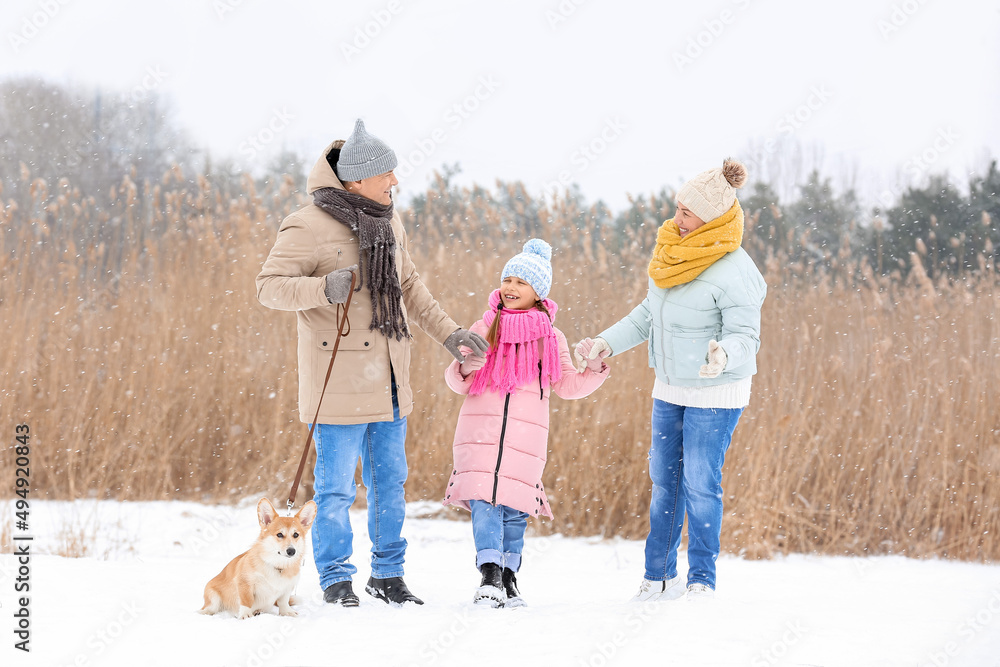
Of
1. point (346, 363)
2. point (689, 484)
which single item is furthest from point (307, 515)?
point (689, 484)

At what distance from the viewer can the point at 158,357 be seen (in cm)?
446

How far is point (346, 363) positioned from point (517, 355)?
63 centimetres

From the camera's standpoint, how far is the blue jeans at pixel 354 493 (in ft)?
8.40

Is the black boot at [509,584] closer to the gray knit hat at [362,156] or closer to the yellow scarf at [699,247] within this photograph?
the yellow scarf at [699,247]

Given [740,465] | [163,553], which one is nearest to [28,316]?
[163,553]

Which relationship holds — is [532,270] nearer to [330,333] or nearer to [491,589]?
[330,333]

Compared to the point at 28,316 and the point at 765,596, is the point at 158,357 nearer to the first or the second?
the point at 28,316

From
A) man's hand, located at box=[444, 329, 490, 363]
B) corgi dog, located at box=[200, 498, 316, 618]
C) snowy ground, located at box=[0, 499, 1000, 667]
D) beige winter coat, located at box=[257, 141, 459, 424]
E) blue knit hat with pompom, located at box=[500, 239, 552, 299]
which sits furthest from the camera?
blue knit hat with pompom, located at box=[500, 239, 552, 299]

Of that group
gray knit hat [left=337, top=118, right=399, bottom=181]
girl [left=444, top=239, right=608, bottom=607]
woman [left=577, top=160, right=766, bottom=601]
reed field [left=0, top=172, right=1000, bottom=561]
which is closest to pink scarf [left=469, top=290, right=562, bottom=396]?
girl [left=444, top=239, right=608, bottom=607]

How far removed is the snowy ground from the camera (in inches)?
79.5

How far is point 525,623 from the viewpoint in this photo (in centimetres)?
225

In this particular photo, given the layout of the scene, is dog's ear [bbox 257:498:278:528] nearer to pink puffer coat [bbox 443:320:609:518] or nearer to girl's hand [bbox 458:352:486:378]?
pink puffer coat [bbox 443:320:609:518]

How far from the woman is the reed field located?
4.24 feet

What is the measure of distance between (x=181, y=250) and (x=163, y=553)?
209 centimetres
